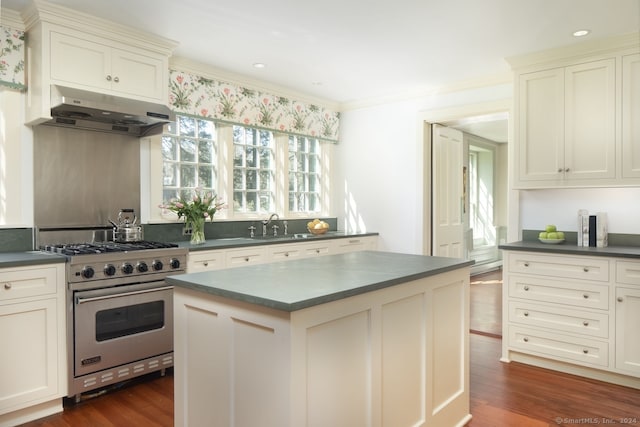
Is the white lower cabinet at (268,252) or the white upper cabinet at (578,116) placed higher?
the white upper cabinet at (578,116)

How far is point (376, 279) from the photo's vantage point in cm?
187

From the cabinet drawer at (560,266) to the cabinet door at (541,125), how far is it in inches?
26.2

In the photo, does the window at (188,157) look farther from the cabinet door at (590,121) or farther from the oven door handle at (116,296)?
the cabinet door at (590,121)

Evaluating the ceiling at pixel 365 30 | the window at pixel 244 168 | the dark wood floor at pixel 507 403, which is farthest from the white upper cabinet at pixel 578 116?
the window at pixel 244 168

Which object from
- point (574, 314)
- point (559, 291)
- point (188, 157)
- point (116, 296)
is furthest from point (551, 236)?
point (116, 296)

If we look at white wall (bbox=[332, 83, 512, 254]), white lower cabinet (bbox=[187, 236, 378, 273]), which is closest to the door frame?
white wall (bbox=[332, 83, 512, 254])

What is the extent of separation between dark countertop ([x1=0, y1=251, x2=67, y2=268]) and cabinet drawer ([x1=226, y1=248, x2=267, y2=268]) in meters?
1.27

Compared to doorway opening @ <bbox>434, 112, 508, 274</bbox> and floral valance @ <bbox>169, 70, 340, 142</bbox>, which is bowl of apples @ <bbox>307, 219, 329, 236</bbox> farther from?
doorway opening @ <bbox>434, 112, 508, 274</bbox>

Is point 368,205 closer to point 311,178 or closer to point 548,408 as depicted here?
point 311,178

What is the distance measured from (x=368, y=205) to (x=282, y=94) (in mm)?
1628

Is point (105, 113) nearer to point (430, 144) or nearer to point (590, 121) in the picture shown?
point (430, 144)

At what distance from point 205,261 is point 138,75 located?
59.1 inches

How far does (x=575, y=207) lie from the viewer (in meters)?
3.62

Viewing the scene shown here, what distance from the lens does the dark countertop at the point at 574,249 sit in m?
2.99
